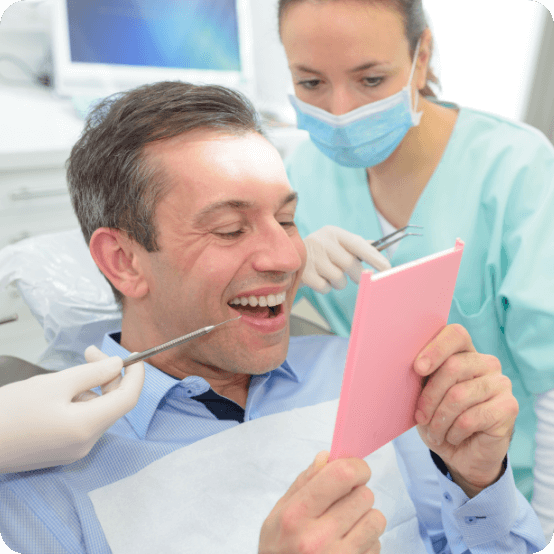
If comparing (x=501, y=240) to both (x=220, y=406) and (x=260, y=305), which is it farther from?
(x=220, y=406)

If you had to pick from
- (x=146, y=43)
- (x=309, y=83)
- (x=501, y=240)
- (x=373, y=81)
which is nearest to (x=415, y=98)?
(x=373, y=81)

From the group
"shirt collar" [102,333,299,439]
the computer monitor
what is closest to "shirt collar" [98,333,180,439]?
"shirt collar" [102,333,299,439]

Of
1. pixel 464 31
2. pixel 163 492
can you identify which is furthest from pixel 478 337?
pixel 464 31

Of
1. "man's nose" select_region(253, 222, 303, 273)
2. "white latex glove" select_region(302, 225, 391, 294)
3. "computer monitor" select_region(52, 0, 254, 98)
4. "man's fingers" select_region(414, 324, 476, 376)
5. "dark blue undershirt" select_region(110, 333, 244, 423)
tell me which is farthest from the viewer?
"computer monitor" select_region(52, 0, 254, 98)

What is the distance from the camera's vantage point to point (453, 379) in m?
0.80

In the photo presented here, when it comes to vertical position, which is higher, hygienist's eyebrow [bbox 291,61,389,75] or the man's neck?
hygienist's eyebrow [bbox 291,61,389,75]

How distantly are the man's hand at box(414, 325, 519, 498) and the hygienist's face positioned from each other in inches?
28.6

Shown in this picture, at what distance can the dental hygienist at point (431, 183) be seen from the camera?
3.88 feet

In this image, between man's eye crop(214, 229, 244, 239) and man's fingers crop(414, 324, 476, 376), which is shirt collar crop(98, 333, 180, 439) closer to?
man's eye crop(214, 229, 244, 239)

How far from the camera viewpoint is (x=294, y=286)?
3.81ft

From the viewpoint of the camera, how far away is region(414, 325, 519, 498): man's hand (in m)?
0.79

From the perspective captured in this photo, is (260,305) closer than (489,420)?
No

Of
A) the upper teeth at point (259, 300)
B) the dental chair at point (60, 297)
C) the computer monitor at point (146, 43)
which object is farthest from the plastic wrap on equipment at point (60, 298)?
the computer monitor at point (146, 43)

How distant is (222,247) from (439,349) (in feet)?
1.50
